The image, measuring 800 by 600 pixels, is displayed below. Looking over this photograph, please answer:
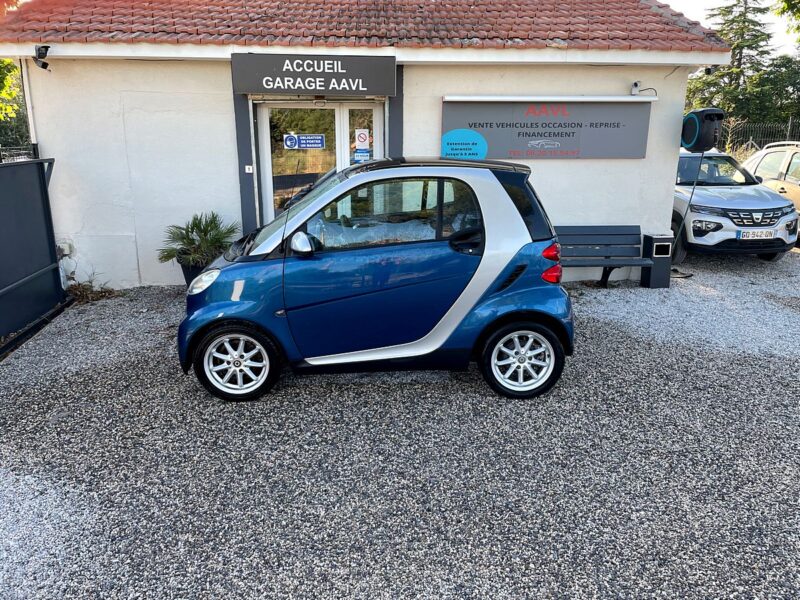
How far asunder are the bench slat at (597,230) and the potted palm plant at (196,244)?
4266 millimetres

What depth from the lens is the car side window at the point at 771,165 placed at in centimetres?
1147

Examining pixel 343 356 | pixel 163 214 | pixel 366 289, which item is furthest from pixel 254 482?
pixel 163 214

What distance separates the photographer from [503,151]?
7965mm

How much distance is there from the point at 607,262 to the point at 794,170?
5.77 m

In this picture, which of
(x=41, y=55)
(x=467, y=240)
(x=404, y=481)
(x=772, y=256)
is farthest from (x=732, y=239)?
(x=41, y=55)

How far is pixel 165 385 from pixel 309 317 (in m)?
1.47

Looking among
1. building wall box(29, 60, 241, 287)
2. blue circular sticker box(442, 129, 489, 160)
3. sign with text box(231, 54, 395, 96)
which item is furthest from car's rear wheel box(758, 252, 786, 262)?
building wall box(29, 60, 241, 287)

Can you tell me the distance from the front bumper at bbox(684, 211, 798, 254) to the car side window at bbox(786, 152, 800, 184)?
2.52 m

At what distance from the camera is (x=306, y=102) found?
8.01m

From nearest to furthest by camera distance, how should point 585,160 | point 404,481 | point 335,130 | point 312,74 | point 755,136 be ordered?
point 404,481, point 312,74, point 585,160, point 335,130, point 755,136

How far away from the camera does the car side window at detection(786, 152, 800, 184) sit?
1099 cm

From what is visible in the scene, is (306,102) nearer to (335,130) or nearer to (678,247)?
(335,130)

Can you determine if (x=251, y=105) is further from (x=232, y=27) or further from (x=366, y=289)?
(x=366, y=289)

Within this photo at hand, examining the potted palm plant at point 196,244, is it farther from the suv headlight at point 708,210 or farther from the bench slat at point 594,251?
the suv headlight at point 708,210
